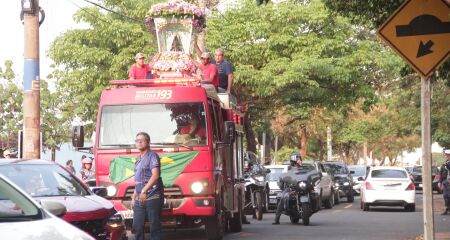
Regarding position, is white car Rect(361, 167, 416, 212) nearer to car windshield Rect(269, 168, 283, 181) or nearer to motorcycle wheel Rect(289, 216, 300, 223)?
car windshield Rect(269, 168, 283, 181)

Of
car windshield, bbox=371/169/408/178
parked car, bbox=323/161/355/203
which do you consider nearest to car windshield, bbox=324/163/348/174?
parked car, bbox=323/161/355/203

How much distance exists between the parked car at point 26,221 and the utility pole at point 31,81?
9.41 meters

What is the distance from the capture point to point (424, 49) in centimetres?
990

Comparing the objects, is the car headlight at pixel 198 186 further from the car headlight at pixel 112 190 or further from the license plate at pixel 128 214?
the car headlight at pixel 112 190

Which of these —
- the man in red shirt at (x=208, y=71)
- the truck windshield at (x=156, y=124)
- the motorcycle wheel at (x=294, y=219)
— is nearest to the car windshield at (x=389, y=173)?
the motorcycle wheel at (x=294, y=219)

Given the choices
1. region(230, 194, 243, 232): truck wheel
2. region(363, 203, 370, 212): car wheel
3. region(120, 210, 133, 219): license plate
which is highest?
region(120, 210, 133, 219): license plate

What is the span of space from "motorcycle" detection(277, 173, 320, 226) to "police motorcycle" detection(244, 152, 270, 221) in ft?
3.35

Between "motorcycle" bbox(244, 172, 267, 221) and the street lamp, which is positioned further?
"motorcycle" bbox(244, 172, 267, 221)

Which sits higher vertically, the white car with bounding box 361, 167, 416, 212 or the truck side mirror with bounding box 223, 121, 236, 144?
the truck side mirror with bounding box 223, 121, 236, 144

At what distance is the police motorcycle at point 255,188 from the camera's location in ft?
75.8

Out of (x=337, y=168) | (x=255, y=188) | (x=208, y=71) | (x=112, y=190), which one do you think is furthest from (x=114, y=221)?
(x=337, y=168)

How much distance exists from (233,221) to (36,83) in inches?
201

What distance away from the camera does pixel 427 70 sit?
9.83m

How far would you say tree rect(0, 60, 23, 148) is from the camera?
145 ft
